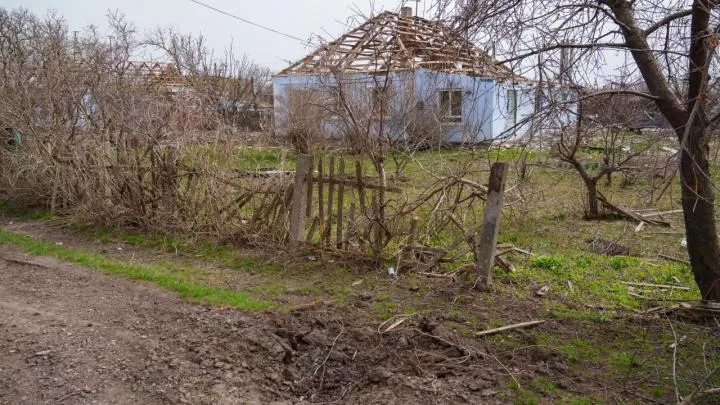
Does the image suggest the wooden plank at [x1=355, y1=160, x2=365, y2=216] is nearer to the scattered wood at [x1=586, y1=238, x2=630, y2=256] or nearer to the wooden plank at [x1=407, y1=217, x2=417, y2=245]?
the wooden plank at [x1=407, y1=217, x2=417, y2=245]

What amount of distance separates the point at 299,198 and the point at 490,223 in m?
2.40

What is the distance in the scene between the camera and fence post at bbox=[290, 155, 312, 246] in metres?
7.06

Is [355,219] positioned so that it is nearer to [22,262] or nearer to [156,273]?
[156,273]

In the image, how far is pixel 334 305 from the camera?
5.65 metres

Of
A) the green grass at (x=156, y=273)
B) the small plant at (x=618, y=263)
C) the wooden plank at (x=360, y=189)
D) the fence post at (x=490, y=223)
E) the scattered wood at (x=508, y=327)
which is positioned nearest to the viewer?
the scattered wood at (x=508, y=327)

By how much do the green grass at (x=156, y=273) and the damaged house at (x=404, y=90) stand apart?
254 centimetres

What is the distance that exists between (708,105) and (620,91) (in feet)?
2.18

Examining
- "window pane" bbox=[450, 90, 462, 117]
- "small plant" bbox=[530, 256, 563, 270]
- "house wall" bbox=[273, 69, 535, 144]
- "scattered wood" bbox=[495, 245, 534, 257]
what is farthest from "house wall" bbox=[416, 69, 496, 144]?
"small plant" bbox=[530, 256, 563, 270]

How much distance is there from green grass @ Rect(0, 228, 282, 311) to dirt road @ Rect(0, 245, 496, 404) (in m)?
0.24

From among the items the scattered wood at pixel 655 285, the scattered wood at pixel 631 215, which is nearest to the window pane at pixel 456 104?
the scattered wood at pixel 631 215

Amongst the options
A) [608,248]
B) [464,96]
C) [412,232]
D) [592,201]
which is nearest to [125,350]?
[412,232]

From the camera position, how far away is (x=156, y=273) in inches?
265

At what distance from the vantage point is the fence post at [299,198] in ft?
23.2

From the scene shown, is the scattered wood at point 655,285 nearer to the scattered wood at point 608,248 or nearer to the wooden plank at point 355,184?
the scattered wood at point 608,248
